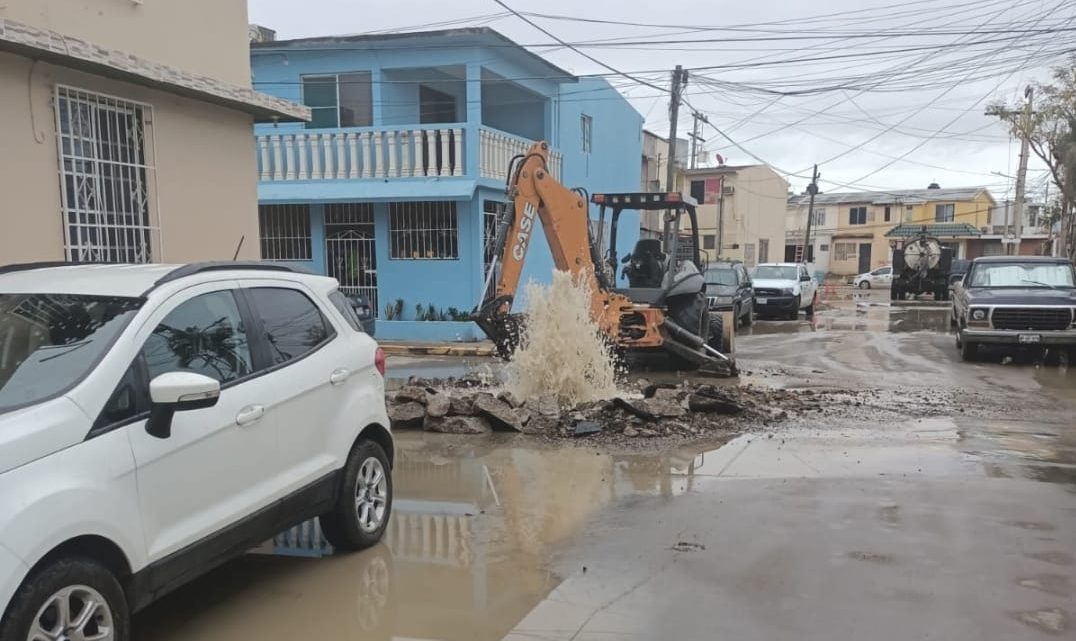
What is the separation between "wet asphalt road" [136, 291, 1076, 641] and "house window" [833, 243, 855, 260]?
180 feet

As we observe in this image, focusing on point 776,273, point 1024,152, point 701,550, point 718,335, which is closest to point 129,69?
point 701,550

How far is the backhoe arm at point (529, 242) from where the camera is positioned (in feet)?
31.3

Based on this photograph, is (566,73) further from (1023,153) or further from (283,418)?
(1023,153)

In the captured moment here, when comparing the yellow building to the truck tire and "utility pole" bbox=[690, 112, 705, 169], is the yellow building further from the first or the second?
the truck tire

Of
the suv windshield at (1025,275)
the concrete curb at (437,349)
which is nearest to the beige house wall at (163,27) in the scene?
the concrete curb at (437,349)

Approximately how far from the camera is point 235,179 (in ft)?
29.7

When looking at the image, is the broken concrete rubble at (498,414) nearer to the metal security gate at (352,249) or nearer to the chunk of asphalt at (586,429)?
the chunk of asphalt at (586,429)

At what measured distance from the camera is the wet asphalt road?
398cm

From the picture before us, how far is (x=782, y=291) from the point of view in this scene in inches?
875

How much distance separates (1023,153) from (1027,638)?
36.5 metres

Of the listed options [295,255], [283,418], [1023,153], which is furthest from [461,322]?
[1023,153]

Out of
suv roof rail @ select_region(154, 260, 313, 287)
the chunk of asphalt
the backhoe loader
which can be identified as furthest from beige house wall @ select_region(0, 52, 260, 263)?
the chunk of asphalt

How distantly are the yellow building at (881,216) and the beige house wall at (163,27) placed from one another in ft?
186

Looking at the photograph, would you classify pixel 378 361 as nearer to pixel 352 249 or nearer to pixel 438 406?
pixel 438 406
